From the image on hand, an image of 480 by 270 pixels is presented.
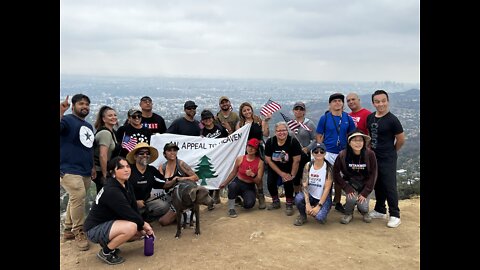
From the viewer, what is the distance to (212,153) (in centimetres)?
836

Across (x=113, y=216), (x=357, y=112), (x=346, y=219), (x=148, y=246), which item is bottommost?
(x=148, y=246)

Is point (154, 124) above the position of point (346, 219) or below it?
above

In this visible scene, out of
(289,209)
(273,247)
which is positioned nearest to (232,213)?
(289,209)

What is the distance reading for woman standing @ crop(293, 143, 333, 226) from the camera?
6820mm

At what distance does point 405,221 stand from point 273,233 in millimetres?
2807

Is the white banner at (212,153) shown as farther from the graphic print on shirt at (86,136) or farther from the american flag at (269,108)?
the graphic print on shirt at (86,136)

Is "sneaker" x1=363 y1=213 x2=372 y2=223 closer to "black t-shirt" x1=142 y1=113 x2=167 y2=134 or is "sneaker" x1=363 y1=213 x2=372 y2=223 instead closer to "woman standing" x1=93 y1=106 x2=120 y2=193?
"black t-shirt" x1=142 y1=113 x2=167 y2=134

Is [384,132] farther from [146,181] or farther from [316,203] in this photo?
[146,181]

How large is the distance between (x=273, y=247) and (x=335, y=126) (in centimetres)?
278

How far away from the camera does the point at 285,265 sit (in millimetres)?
5375

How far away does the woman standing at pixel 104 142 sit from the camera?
651cm

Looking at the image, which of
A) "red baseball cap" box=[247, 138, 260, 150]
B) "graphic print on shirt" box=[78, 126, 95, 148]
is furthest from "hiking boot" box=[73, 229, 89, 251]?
"red baseball cap" box=[247, 138, 260, 150]

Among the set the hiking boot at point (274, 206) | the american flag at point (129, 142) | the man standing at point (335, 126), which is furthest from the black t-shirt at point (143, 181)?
the man standing at point (335, 126)
